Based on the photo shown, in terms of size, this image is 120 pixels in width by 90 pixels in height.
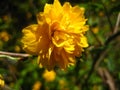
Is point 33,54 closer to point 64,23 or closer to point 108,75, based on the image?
point 64,23

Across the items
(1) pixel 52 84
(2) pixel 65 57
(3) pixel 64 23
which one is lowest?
(1) pixel 52 84

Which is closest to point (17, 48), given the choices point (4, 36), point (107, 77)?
point (4, 36)

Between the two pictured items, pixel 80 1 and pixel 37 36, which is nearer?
pixel 37 36

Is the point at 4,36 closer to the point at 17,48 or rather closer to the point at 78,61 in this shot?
the point at 17,48

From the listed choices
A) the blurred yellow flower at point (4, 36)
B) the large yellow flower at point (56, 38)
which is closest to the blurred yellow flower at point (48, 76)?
the blurred yellow flower at point (4, 36)

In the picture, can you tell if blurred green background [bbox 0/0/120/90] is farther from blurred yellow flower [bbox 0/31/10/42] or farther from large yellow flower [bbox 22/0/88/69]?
large yellow flower [bbox 22/0/88/69]

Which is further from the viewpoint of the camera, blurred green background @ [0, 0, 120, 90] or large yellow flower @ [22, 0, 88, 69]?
blurred green background @ [0, 0, 120, 90]

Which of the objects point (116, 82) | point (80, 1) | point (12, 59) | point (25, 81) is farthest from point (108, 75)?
point (12, 59)

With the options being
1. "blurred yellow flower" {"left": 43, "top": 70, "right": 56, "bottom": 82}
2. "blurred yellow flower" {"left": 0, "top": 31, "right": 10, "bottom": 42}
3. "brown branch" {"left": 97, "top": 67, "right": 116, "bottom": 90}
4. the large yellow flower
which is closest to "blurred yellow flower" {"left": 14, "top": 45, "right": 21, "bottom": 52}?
"blurred yellow flower" {"left": 0, "top": 31, "right": 10, "bottom": 42}
